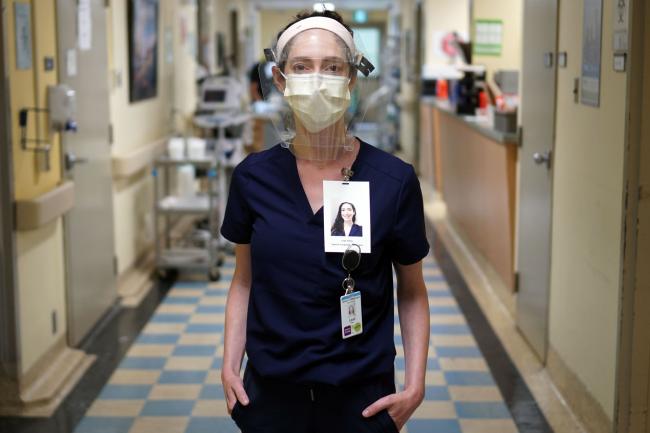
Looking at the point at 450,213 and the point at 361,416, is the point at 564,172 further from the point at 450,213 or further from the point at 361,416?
the point at 450,213

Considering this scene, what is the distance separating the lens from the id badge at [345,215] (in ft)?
6.01

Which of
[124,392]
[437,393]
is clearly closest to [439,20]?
[437,393]

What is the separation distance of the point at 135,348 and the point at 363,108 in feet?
10.6

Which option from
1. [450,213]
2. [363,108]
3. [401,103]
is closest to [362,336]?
[363,108]

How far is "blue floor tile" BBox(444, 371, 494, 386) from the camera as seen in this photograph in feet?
14.9

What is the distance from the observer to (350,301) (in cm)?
183

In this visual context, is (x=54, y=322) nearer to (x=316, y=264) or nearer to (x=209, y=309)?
(x=209, y=309)

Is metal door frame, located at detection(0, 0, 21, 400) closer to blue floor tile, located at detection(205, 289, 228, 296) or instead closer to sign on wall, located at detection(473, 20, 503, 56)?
blue floor tile, located at detection(205, 289, 228, 296)

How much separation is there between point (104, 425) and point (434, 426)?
141 cm

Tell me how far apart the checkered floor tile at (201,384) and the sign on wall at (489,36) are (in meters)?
3.30

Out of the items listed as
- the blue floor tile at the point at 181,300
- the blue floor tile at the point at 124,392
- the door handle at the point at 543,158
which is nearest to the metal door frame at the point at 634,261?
the door handle at the point at 543,158

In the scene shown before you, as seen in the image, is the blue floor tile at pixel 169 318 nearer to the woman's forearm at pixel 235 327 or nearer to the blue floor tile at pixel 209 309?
the blue floor tile at pixel 209 309

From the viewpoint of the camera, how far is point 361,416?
1857 millimetres

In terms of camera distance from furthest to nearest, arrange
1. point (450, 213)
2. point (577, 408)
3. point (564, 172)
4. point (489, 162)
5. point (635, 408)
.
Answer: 1. point (450, 213)
2. point (489, 162)
3. point (564, 172)
4. point (577, 408)
5. point (635, 408)
